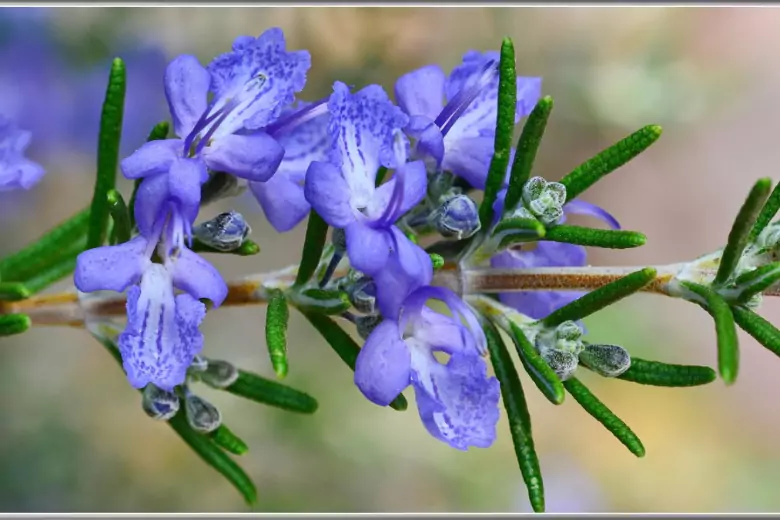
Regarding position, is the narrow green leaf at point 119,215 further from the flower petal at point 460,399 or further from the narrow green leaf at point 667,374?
the narrow green leaf at point 667,374

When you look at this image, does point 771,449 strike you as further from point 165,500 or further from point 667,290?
point 667,290

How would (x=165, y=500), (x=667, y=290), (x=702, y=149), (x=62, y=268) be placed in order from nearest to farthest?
(x=667, y=290)
(x=62, y=268)
(x=165, y=500)
(x=702, y=149)

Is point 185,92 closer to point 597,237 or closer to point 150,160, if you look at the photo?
point 150,160

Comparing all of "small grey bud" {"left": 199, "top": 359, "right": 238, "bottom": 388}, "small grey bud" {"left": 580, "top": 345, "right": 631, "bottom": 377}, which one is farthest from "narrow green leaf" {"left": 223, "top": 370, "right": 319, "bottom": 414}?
"small grey bud" {"left": 580, "top": 345, "right": 631, "bottom": 377}

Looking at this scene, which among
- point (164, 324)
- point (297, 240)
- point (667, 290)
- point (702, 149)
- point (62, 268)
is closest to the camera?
point (164, 324)

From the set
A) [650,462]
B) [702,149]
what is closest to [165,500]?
[650,462]

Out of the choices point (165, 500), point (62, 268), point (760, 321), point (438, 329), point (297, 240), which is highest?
point (760, 321)

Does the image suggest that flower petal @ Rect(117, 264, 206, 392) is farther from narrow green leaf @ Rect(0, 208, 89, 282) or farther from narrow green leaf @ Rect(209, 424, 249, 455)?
narrow green leaf @ Rect(0, 208, 89, 282)

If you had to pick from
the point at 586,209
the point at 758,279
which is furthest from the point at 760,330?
the point at 586,209
